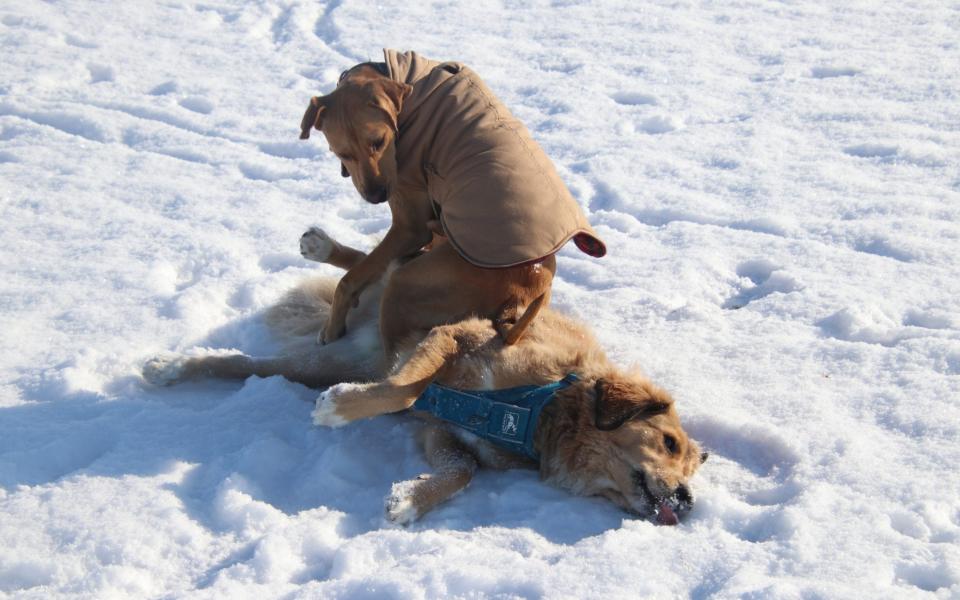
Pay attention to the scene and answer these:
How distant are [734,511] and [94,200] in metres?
4.36

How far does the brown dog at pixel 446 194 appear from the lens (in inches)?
153

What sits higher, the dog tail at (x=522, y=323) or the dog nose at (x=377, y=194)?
the dog nose at (x=377, y=194)

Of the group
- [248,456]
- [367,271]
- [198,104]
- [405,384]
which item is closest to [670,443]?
[405,384]

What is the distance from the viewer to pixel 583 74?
26.3ft

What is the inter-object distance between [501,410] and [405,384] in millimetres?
411

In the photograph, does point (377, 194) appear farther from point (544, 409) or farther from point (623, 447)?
point (623, 447)

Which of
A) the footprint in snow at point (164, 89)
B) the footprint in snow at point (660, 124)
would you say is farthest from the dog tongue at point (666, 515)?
the footprint in snow at point (164, 89)

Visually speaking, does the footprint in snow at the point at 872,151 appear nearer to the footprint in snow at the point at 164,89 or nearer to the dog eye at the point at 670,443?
the dog eye at the point at 670,443

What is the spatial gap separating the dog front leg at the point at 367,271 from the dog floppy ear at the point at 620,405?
4.51ft

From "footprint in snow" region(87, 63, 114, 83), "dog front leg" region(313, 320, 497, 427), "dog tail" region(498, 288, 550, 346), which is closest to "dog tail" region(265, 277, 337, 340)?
"dog front leg" region(313, 320, 497, 427)

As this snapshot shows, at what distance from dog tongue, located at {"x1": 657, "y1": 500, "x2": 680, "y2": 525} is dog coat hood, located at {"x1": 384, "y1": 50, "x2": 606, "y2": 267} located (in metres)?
1.16

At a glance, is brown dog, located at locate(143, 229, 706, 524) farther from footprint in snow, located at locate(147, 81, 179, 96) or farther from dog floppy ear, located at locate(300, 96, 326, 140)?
footprint in snow, located at locate(147, 81, 179, 96)

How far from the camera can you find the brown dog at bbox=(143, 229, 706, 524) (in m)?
3.43

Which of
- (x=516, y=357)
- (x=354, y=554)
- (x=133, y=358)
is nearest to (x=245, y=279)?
(x=133, y=358)
